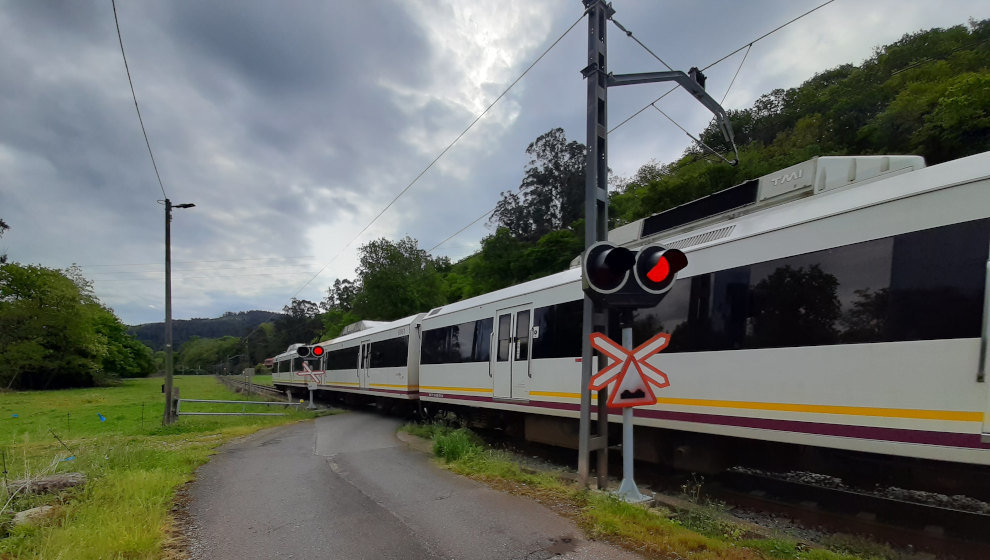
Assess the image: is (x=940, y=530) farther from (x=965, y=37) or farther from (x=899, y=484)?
(x=965, y=37)

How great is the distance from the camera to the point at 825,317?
507 centimetres

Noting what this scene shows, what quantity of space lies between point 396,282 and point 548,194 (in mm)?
21402

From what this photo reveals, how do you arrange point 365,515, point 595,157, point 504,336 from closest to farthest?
point 365,515 < point 595,157 < point 504,336

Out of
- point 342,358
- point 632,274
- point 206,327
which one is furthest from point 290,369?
point 206,327

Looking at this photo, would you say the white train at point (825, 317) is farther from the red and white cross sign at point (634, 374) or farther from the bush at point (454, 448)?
the bush at point (454, 448)

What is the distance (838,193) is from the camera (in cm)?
546

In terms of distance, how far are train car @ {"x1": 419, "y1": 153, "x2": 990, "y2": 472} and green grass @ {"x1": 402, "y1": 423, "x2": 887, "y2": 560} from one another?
110 cm

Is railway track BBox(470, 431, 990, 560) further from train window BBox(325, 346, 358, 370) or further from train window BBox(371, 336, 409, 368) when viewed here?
train window BBox(325, 346, 358, 370)

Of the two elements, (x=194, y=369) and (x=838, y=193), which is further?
→ (x=194, y=369)

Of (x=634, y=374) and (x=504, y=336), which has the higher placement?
(x=504, y=336)

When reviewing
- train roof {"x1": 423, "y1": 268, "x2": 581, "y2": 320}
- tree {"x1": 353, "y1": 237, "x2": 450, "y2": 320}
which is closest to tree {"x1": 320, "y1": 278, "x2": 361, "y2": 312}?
tree {"x1": 353, "y1": 237, "x2": 450, "y2": 320}

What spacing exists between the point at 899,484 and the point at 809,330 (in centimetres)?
159

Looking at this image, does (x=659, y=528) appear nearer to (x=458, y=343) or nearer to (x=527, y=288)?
(x=527, y=288)

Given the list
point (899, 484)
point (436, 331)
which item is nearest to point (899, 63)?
point (436, 331)
